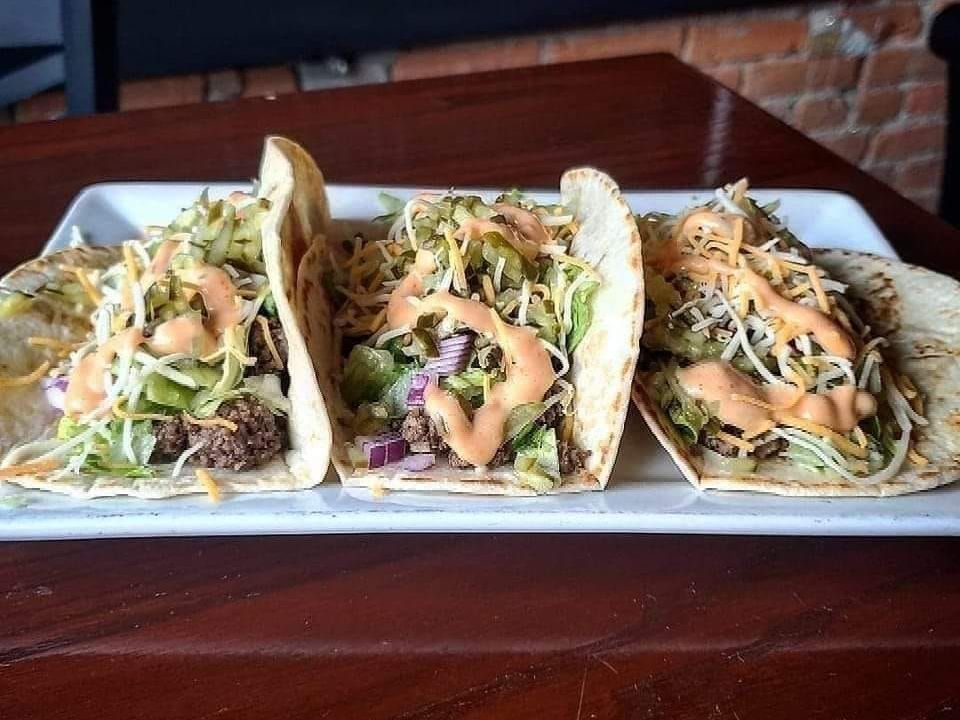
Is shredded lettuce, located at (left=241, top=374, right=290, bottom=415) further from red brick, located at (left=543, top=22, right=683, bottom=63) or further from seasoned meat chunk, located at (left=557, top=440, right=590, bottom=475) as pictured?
red brick, located at (left=543, top=22, right=683, bottom=63)

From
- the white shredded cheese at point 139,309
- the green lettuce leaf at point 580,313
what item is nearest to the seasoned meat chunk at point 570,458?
the green lettuce leaf at point 580,313

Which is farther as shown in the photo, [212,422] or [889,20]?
[889,20]

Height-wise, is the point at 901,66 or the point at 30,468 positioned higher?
the point at 901,66

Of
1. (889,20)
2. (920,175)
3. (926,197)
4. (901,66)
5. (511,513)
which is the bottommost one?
(511,513)

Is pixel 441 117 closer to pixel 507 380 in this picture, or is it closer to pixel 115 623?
pixel 507 380

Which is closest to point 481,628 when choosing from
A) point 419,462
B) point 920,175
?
point 419,462

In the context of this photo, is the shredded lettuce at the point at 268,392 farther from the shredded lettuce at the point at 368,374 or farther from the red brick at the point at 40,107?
the red brick at the point at 40,107

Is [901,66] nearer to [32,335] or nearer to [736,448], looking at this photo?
[736,448]

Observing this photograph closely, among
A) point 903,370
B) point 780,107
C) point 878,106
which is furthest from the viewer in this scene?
point 878,106
